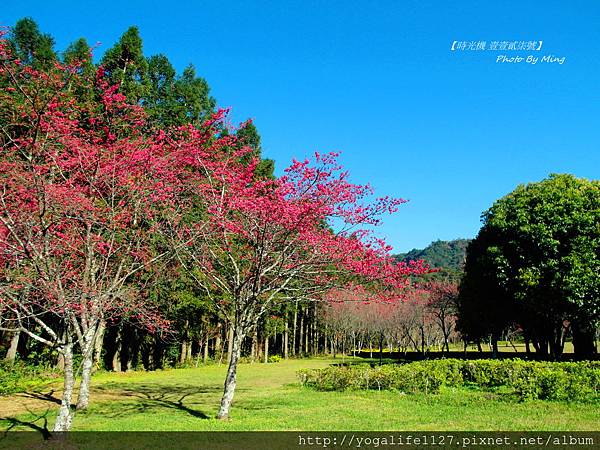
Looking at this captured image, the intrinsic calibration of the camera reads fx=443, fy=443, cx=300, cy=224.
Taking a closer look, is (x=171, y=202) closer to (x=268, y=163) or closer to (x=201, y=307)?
(x=201, y=307)

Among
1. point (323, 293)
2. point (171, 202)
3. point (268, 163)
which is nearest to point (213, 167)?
point (171, 202)

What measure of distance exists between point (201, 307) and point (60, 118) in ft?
65.5

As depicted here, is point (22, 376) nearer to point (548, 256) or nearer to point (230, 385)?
point (230, 385)

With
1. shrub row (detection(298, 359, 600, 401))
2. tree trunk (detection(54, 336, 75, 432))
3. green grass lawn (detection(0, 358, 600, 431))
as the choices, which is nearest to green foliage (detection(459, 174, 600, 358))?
shrub row (detection(298, 359, 600, 401))

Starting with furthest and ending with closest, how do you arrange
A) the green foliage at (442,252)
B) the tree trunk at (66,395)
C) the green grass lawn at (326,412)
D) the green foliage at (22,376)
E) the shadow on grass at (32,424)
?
the green foliage at (442,252)
the green foliage at (22,376)
the shadow on grass at (32,424)
the green grass lawn at (326,412)
the tree trunk at (66,395)

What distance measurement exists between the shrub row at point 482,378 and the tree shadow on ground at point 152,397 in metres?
4.84

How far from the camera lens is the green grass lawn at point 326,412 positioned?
9.35 meters

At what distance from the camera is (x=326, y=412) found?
37.1 feet

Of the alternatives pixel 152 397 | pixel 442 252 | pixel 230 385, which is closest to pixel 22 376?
pixel 152 397

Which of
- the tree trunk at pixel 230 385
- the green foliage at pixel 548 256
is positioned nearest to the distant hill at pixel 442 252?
the green foliage at pixel 548 256

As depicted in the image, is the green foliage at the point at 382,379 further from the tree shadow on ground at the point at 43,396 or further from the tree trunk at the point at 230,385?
the tree shadow on ground at the point at 43,396

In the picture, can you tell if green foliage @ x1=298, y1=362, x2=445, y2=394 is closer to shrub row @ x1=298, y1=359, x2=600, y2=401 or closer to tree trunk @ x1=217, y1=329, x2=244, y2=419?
shrub row @ x1=298, y1=359, x2=600, y2=401

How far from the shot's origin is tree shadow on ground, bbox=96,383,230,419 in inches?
496

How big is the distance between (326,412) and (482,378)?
7.08m
